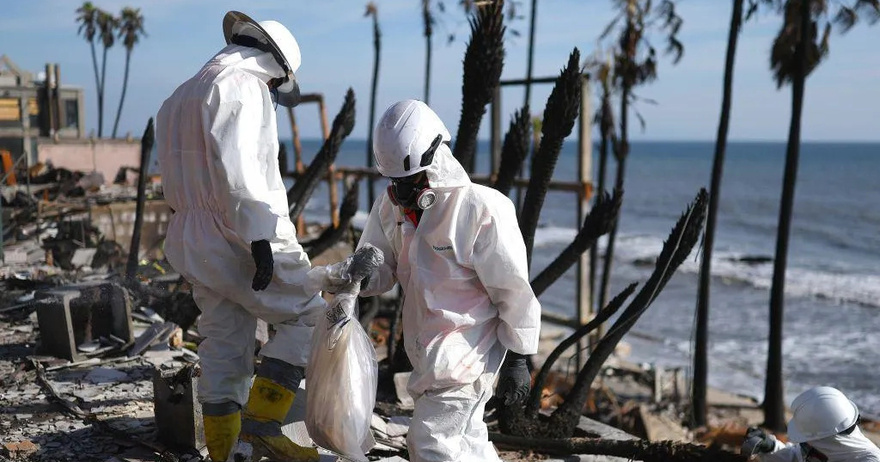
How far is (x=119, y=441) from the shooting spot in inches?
175

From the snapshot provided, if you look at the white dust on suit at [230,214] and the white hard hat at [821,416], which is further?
the white hard hat at [821,416]

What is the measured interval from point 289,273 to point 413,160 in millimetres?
853

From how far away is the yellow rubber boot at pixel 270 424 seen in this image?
12.1 ft

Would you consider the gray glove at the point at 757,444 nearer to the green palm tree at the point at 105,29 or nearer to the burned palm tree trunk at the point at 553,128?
the burned palm tree trunk at the point at 553,128

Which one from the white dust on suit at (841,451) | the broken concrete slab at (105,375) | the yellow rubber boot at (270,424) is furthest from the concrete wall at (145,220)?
the white dust on suit at (841,451)

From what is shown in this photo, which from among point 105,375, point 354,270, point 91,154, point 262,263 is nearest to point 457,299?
point 354,270

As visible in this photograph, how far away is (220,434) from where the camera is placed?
3.78 m

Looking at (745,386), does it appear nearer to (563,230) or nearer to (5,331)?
(5,331)

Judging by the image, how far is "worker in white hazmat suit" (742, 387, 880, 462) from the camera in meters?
4.29

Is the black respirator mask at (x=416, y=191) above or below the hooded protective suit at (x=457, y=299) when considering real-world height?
above

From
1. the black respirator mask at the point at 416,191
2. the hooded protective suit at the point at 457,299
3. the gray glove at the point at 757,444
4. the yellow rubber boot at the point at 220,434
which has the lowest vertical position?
the gray glove at the point at 757,444

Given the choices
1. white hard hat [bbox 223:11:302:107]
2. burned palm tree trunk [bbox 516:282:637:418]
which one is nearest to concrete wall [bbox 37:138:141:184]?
burned palm tree trunk [bbox 516:282:637:418]

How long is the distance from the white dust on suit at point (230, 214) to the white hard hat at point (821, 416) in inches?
98.1

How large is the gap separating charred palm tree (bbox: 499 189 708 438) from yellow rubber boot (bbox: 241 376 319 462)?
190 centimetres
